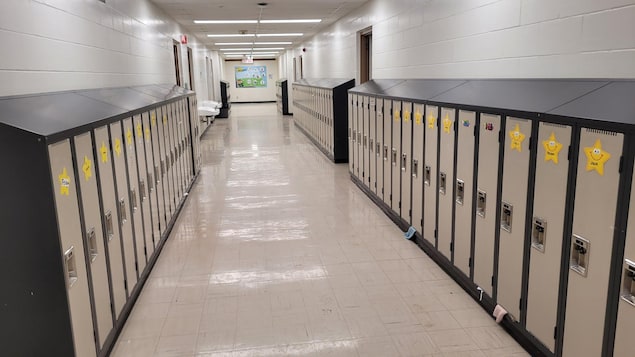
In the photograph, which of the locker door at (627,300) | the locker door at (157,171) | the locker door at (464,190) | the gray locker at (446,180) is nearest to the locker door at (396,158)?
the gray locker at (446,180)

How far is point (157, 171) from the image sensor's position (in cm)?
474

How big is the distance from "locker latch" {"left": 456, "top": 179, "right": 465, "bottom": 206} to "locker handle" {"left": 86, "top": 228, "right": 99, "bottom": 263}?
2.57 meters

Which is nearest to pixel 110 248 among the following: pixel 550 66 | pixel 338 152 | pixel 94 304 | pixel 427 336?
pixel 94 304

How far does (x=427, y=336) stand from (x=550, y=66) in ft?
6.62

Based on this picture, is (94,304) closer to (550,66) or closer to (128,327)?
(128,327)

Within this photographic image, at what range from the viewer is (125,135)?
11.5ft

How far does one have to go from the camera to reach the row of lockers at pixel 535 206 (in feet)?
6.84

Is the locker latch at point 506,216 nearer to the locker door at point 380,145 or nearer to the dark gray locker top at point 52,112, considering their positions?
the dark gray locker top at point 52,112

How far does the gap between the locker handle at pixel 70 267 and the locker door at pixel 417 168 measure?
3.13m

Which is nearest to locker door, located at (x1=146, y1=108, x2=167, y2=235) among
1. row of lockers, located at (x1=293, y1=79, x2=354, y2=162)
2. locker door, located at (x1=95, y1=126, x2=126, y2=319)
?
locker door, located at (x1=95, y1=126, x2=126, y2=319)

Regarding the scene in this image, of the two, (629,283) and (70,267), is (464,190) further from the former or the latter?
(70,267)

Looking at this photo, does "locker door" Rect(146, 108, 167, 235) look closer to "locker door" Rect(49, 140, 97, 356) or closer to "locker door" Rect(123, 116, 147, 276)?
"locker door" Rect(123, 116, 147, 276)

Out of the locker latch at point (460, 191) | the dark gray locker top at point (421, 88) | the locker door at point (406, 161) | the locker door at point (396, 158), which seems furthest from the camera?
the locker door at point (396, 158)

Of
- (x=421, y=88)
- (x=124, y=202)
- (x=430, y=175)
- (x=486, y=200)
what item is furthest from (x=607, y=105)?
(x=124, y=202)
